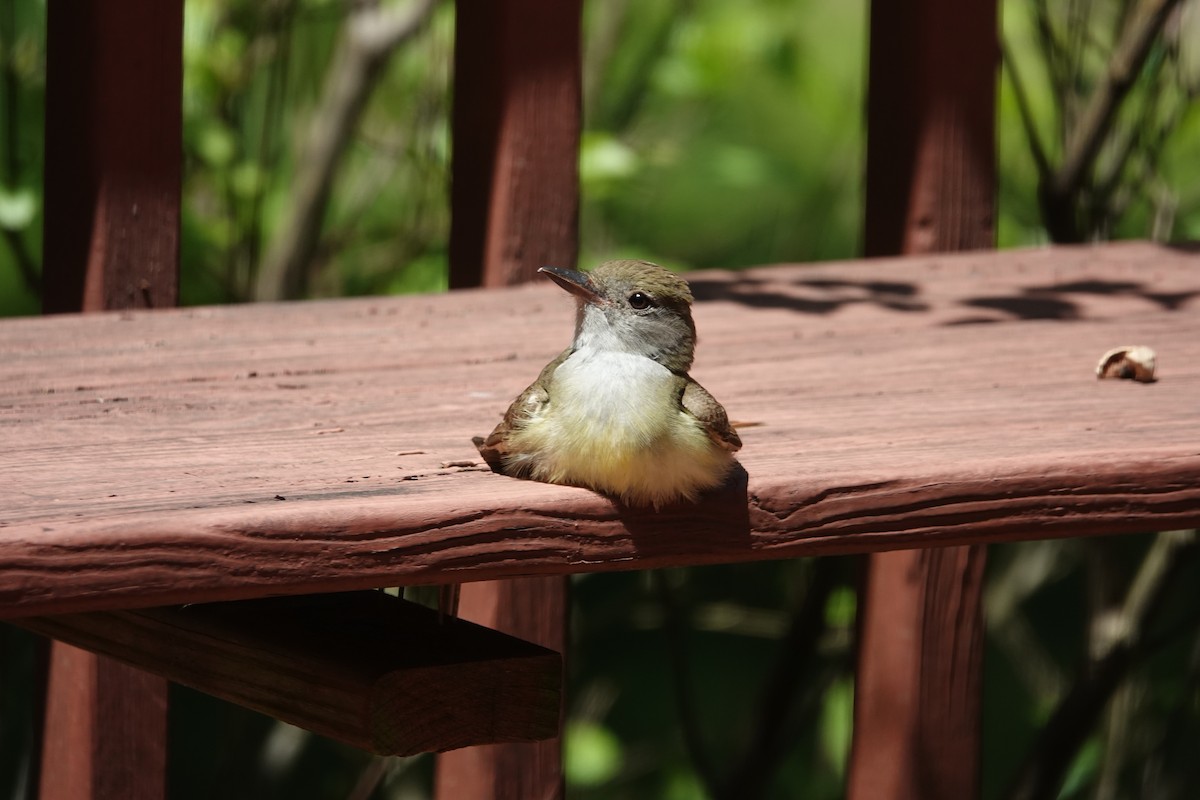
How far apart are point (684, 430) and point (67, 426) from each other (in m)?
0.88

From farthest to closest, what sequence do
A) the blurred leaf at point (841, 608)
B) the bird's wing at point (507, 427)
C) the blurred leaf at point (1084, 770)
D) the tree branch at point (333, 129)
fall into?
the blurred leaf at point (1084, 770) → the blurred leaf at point (841, 608) → the tree branch at point (333, 129) → the bird's wing at point (507, 427)

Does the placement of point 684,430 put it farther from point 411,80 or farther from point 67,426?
point 411,80

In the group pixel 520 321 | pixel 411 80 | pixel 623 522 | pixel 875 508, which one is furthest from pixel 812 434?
pixel 411 80

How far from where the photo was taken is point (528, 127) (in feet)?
10.5

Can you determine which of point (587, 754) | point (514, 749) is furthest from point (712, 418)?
point (587, 754)

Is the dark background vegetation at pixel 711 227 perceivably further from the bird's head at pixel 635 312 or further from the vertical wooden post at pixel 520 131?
the bird's head at pixel 635 312

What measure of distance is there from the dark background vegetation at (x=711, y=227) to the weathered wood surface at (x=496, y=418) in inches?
74.6

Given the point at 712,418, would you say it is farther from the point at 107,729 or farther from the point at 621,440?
the point at 107,729

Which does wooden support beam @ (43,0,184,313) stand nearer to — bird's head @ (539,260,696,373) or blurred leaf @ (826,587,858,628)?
bird's head @ (539,260,696,373)

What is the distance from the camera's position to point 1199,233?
19.7ft

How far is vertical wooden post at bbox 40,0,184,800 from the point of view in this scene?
2928mm

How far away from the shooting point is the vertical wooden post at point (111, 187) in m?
2.93

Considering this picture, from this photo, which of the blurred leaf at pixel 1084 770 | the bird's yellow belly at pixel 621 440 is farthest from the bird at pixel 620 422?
the blurred leaf at pixel 1084 770

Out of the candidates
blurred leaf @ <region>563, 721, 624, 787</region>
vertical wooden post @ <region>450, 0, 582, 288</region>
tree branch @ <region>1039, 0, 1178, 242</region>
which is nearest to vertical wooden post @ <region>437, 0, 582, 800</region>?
vertical wooden post @ <region>450, 0, 582, 288</region>
